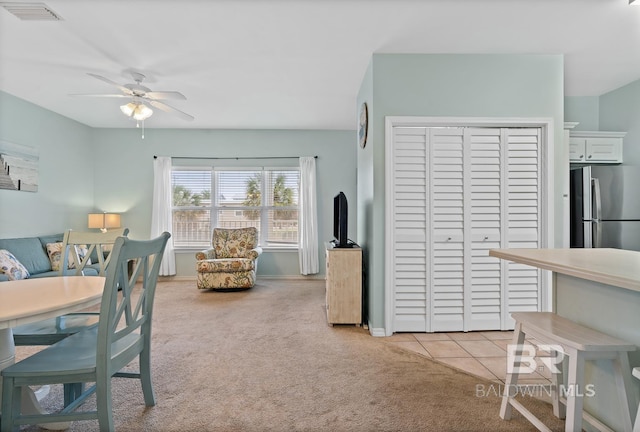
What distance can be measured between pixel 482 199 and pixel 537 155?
673mm

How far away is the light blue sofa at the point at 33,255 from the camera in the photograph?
3773mm

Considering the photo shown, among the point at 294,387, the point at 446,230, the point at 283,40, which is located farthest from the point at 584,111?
the point at 294,387

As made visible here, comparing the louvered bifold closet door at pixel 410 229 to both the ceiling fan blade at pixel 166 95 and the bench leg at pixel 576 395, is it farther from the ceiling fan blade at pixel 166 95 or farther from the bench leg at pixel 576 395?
the ceiling fan blade at pixel 166 95

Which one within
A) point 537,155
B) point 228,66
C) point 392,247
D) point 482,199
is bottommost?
point 392,247

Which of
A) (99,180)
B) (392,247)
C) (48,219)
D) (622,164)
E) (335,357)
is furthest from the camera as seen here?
(99,180)

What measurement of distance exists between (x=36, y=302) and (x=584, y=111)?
18.1 ft

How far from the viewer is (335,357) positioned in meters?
2.56

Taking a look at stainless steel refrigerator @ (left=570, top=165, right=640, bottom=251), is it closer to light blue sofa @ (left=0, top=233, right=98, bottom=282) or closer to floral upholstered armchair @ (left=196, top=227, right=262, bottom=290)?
floral upholstered armchair @ (left=196, top=227, right=262, bottom=290)

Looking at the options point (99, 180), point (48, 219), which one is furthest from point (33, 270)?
point (99, 180)

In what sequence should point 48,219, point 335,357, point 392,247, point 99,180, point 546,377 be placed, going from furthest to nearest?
point 99,180
point 48,219
point 392,247
point 335,357
point 546,377

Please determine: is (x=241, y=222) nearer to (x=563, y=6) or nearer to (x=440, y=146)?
(x=440, y=146)

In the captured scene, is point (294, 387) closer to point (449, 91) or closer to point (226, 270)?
point (449, 91)

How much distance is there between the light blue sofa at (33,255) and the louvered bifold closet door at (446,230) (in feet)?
13.0

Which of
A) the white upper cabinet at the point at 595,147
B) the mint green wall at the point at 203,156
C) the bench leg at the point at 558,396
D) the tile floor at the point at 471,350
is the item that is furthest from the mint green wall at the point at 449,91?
the mint green wall at the point at 203,156
